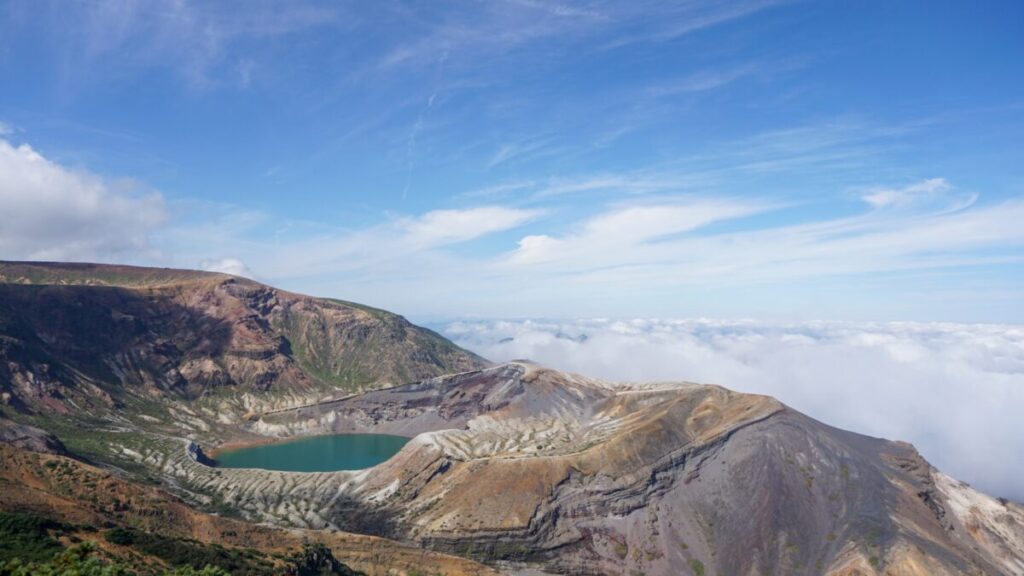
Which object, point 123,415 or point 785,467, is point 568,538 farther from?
point 123,415

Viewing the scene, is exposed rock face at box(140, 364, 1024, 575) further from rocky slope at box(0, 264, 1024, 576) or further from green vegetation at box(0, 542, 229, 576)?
green vegetation at box(0, 542, 229, 576)

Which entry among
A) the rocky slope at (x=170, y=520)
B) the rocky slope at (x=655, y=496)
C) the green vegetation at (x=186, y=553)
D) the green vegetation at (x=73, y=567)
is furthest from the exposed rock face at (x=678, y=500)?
the green vegetation at (x=73, y=567)

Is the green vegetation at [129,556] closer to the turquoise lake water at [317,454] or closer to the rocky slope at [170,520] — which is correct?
the rocky slope at [170,520]

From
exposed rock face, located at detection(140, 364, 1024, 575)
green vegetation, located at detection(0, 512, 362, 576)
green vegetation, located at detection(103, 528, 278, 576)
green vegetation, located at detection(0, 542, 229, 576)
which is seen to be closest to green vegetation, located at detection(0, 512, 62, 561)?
green vegetation, located at detection(0, 512, 362, 576)

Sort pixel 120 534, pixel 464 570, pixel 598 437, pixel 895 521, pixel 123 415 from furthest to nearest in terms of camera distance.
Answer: pixel 123 415, pixel 598 437, pixel 895 521, pixel 464 570, pixel 120 534

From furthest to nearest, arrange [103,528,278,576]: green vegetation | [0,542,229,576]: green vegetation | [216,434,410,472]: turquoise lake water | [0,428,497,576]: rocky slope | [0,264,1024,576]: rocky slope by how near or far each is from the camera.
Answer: [216,434,410,472]: turquoise lake water
[0,264,1024,576]: rocky slope
[0,428,497,576]: rocky slope
[103,528,278,576]: green vegetation
[0,542,229,576]: green vegetation

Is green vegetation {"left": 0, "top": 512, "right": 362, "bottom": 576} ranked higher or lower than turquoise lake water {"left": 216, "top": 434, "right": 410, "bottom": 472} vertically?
higher

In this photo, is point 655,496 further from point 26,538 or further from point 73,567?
point 26,538

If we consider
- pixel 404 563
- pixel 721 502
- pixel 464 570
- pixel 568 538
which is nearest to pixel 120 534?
pixel 404 563
